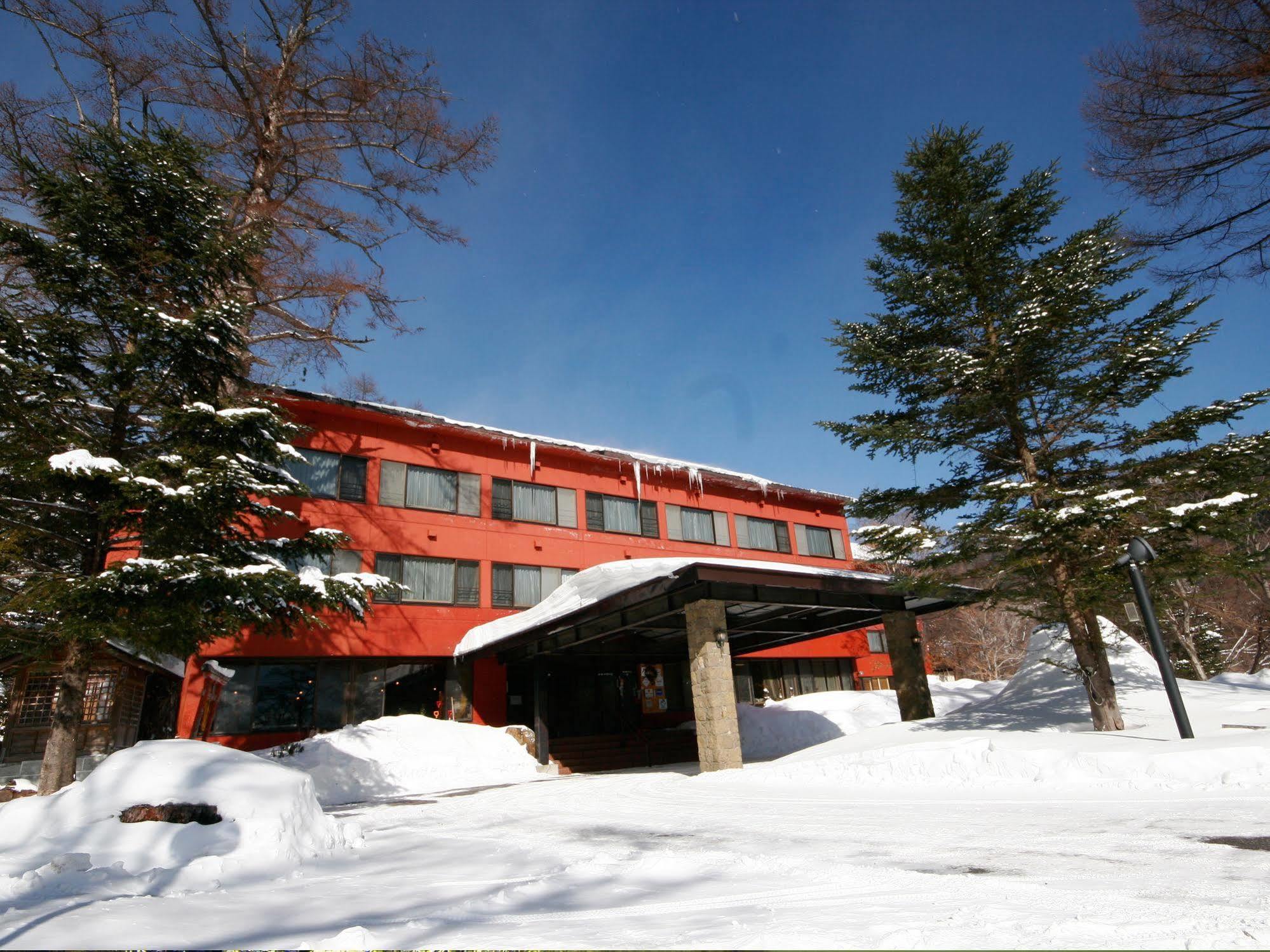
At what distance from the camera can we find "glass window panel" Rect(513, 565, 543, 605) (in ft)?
70.9

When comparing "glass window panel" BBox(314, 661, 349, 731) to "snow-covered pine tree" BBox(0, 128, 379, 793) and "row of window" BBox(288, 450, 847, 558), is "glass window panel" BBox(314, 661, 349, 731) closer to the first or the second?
"row of window" BBox(288, 450, 847, 558)

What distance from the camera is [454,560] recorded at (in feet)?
68.2

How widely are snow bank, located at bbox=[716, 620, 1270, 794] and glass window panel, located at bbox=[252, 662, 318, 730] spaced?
11.8 metres

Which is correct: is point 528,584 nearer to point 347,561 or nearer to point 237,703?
point 347,561

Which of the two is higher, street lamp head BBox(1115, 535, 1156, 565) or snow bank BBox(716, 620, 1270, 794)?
street lamp head BBox(1115, 535, 1156, 565)

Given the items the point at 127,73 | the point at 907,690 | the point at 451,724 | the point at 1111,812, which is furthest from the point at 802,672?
the point at 127,73

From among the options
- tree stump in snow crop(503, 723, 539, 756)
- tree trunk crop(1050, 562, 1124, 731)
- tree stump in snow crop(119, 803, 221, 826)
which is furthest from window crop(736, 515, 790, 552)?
tree stump in snow crop(119, 803, 221, 826)

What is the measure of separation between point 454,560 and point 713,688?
1150 centimetres

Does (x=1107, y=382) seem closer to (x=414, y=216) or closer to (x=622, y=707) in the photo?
(x=622, y=707)

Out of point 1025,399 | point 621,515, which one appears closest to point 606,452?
Answer: point 621,515

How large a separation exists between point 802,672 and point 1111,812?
21851 mm

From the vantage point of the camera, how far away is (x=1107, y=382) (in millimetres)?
11477

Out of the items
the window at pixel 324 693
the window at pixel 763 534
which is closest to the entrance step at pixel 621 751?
the window at pixel 324 693

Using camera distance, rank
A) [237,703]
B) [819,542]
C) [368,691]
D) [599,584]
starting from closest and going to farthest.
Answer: [599,584]
[237,703]
[368,691]
[819,542]
